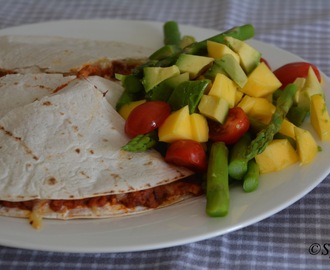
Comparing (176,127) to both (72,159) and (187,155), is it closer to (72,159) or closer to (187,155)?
(187,155)

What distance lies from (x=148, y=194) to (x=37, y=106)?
0.86m

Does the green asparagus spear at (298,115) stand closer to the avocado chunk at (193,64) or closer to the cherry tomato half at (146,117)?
the avocado chunk at (193,64)

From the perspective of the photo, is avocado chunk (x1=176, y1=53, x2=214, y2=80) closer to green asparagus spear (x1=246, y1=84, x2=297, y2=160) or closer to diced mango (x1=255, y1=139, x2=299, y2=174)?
green asparagus spear (x1=246, y1=84, x2=297, y2=160)

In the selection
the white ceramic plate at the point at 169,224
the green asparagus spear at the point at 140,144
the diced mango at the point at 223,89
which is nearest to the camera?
the white ceramic plate at the point at 169,224

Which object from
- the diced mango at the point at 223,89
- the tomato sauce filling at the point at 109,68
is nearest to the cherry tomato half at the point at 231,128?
the diced mango at the point at 223,89

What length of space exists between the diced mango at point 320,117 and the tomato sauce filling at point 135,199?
3.02ft

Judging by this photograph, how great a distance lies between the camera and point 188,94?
3914mm

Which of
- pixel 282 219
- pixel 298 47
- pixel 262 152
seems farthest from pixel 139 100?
pixel 298 47

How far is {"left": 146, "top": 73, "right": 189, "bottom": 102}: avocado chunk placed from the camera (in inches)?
162

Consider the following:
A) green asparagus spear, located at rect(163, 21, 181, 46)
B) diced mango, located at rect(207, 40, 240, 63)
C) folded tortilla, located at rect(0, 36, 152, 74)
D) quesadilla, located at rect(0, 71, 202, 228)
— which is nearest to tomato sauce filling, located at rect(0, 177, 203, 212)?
quesadilla, located at rect(0, 71, 202, 228)

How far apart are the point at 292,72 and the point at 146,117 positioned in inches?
53.4

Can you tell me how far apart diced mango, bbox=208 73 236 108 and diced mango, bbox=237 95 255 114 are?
0.09 metres

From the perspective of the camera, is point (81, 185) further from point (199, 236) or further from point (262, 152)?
point (262, 152)

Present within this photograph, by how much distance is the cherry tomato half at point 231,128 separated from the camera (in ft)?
12.6
